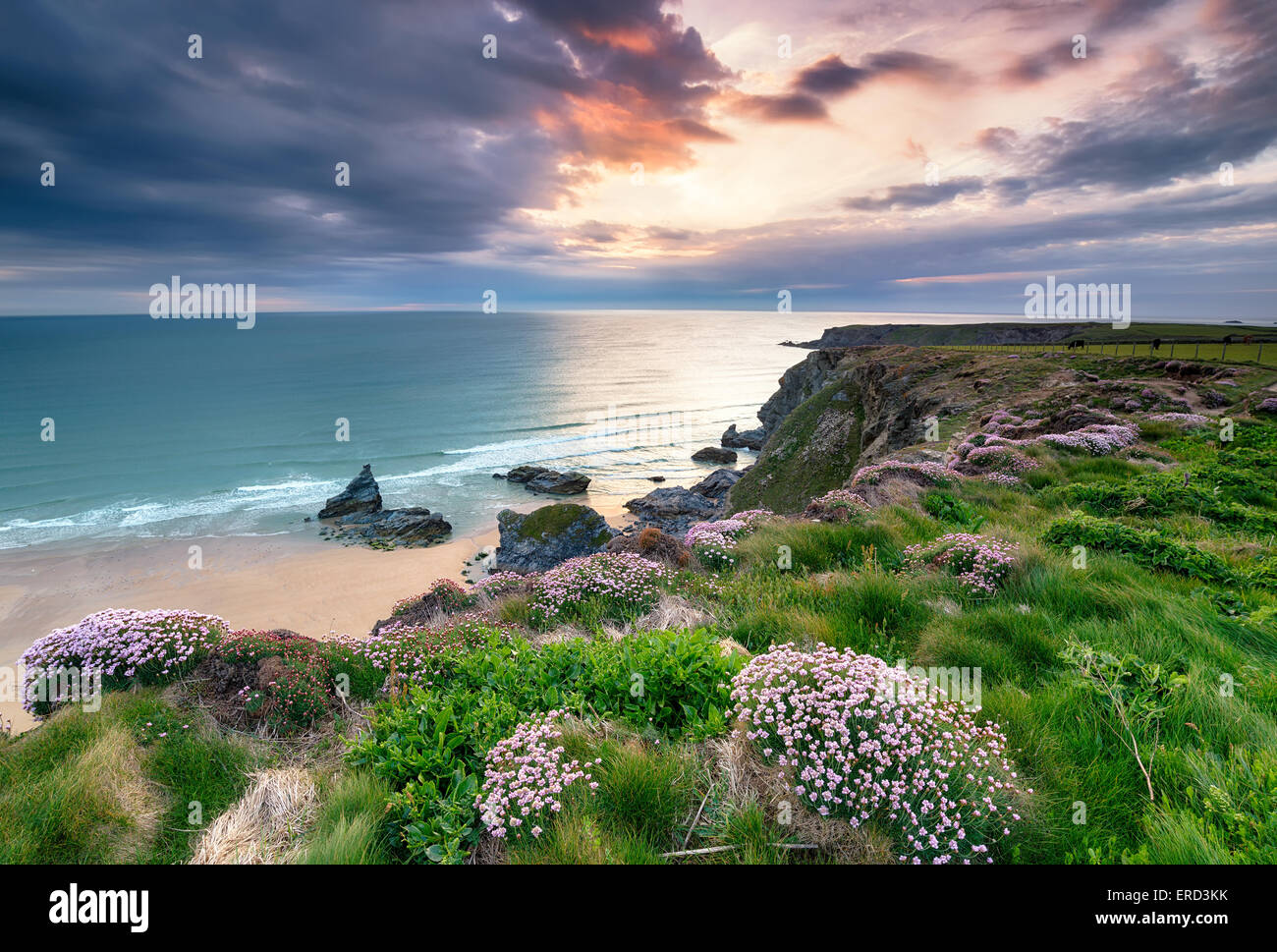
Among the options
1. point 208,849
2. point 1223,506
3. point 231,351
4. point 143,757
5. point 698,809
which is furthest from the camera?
point 231,351

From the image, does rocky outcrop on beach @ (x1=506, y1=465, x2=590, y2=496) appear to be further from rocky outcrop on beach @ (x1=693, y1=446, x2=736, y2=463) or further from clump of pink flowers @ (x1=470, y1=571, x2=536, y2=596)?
clump of pink flowers @ (x1=470, y1=571, x2=536, y2=596)

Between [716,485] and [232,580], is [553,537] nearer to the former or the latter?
[232,580]

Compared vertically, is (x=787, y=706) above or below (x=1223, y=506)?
below

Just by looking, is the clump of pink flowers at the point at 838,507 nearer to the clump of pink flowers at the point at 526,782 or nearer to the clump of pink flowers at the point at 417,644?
the clump of pink flowers at the point at 417,644

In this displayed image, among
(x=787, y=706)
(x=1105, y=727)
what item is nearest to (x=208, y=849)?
(x=787, y=706)

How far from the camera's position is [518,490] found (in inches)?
1866

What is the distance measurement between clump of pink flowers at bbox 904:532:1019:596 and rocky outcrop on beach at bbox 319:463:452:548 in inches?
1338

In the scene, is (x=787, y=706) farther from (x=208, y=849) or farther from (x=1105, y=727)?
(x=208, y=849)

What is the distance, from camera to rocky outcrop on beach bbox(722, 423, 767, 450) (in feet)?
221

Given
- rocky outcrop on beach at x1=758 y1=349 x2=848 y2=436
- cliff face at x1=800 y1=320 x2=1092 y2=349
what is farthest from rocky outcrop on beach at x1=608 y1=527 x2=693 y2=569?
cliff face at x1=800 y1=320 x2=1092 y2=349

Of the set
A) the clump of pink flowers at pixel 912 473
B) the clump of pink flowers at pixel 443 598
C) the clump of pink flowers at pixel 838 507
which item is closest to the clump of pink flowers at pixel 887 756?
the clump of pink flowers at pixel 838 507

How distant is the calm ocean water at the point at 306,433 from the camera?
4309cm

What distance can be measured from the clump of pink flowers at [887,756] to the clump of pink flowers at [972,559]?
3561mm

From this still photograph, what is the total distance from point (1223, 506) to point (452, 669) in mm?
13406
